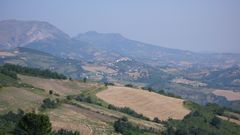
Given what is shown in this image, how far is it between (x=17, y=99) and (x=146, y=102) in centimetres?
4185

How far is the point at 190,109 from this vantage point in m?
120

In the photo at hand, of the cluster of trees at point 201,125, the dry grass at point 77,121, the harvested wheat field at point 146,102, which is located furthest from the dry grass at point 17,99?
the cluster of trees at point 201,125

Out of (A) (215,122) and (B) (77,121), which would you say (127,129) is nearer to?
(B) (77,121)

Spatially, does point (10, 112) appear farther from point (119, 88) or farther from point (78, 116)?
point (119, 88)

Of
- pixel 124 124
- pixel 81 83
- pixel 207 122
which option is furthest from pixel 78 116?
pixel 81 83

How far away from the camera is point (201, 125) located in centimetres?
10431

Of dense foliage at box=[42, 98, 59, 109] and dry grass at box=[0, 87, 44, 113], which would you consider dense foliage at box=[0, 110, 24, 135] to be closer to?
dry grass at box=[0, 87, 44, 113]

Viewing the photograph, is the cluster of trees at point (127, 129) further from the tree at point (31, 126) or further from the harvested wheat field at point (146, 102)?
the tree at point (31, 126)

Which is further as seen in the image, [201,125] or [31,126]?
[201,125]

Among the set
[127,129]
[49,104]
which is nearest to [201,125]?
[127,129]

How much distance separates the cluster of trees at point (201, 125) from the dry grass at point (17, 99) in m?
Answer: 29.3

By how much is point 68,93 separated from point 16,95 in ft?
98.2

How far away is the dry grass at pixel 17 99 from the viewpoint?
8862cm

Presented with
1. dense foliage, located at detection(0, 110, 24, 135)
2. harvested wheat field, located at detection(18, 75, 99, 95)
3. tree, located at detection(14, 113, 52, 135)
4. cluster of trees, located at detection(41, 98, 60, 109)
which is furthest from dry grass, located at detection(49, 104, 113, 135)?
harvested wheat field, located at detection(18, 75, 99, 95)
